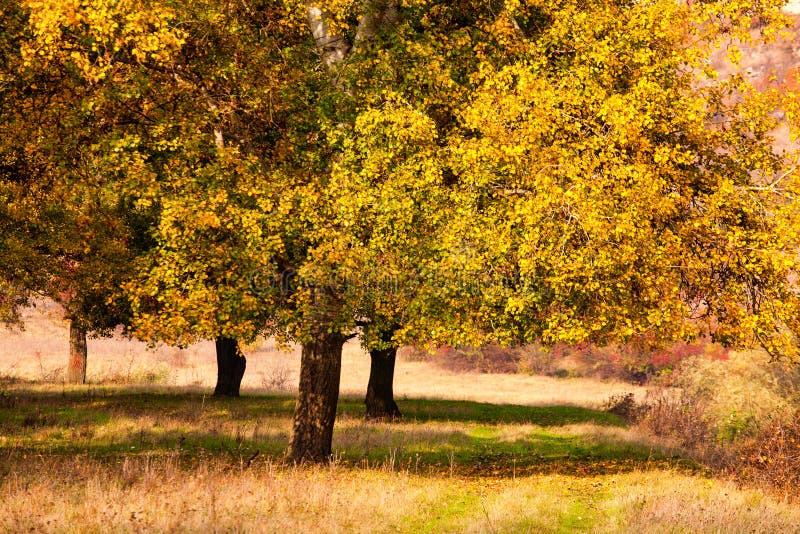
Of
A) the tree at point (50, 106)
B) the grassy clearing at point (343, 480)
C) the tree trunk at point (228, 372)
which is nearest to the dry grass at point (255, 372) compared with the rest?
the tree trunk at point (228, 372)

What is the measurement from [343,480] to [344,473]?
3.09 ft

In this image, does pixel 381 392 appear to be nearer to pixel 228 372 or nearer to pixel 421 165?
pixel 228 372

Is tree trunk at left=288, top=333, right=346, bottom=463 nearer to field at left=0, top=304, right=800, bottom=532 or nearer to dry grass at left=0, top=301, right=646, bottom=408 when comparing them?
field at left=0, top=304, right=800, bottom=532

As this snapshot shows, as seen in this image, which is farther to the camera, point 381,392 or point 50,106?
point 381,392

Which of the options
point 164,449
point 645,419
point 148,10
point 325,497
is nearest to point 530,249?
point 325,497

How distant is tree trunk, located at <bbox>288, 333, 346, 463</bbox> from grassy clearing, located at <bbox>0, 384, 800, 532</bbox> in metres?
0.74

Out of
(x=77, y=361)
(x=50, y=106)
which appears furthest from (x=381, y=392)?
(x=77, y=361)

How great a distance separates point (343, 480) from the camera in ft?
42.7

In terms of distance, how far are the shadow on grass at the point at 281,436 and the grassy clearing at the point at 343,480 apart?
0.27ft

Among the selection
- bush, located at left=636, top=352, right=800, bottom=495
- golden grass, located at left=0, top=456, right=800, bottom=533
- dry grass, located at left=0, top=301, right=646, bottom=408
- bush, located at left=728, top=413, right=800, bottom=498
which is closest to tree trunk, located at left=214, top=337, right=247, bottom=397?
dry grass, located at left=0, top=301, right=646, bottom=408

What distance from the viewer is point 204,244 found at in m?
13.7

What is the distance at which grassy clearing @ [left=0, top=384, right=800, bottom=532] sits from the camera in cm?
1008

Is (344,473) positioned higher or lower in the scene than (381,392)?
higher

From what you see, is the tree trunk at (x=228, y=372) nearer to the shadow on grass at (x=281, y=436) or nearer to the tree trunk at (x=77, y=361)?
the shadow on grass at (x=281, y=436)
